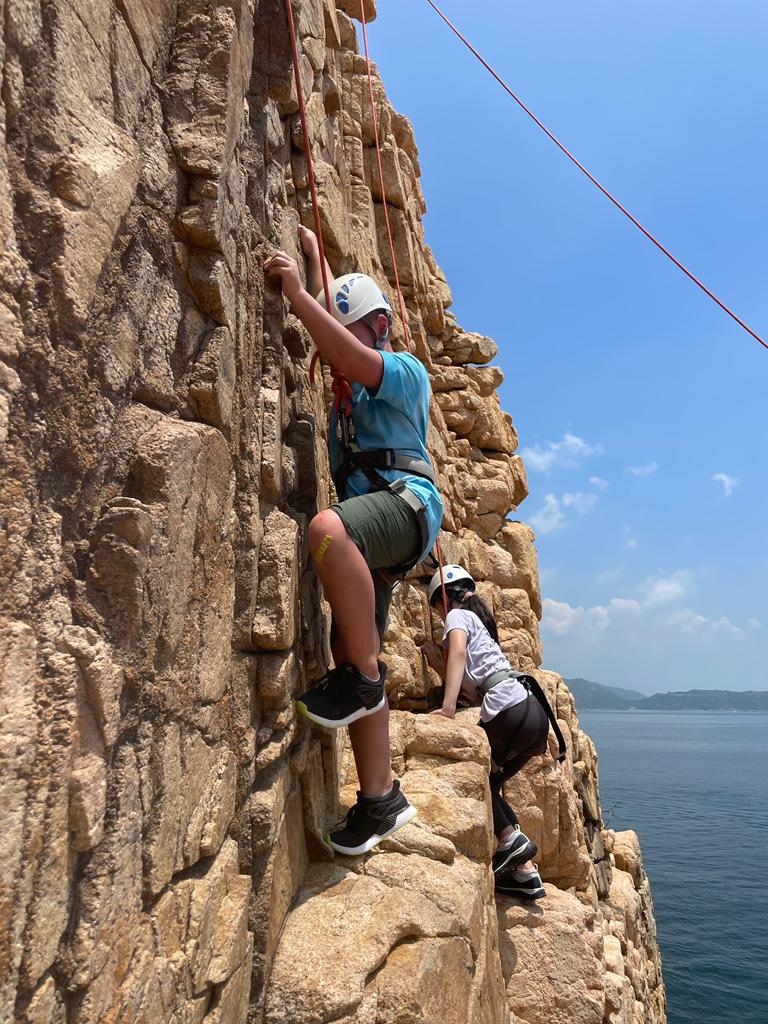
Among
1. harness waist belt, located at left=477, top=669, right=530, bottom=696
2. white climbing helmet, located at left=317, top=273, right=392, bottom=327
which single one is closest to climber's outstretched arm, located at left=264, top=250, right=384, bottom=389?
white climbing helmet, located at left=317, top=273, right=392, bottom=327

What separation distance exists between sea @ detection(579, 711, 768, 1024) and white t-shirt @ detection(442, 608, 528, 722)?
72.0 ft

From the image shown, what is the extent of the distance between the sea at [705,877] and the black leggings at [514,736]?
21.3 m

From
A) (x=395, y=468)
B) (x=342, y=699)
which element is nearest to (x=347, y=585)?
(x=342, y=699)

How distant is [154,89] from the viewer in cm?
291

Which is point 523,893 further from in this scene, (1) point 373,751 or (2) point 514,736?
(1) point 373,751

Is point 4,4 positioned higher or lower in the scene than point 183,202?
lower

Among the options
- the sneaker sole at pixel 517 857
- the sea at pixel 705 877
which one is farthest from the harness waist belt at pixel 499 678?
the sea at pixel 705 877

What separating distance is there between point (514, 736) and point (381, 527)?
3.29m

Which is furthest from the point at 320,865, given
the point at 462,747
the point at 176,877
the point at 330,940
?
the point at 462,747

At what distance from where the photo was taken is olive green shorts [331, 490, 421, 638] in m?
3.74

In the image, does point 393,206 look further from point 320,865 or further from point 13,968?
point 13,968

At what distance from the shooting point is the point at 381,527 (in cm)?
380

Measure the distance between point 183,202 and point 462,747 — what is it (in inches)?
168

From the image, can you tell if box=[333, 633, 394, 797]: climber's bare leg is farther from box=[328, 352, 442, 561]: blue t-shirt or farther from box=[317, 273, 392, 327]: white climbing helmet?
box=[317, 273, 392, 327]: white climbing helmet
